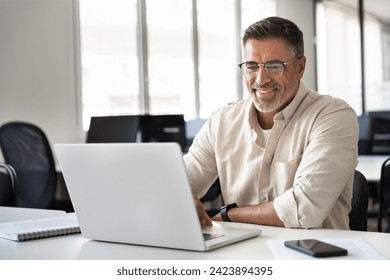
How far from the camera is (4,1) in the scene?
15.8ft

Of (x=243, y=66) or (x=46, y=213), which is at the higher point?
(x=243, y=66)

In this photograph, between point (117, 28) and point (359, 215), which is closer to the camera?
point (359, 215)

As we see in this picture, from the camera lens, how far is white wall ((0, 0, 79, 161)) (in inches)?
190

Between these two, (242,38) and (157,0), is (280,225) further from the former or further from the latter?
(157,0)

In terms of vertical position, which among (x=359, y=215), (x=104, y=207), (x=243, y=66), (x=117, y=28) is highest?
(x=117, y=28)

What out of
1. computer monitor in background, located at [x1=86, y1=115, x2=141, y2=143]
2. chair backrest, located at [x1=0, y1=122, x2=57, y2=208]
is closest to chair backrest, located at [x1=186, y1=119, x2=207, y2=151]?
computer monitor in background, located at [x1=86, y1=115, x2=141, y2=143]

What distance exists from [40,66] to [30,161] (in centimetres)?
148

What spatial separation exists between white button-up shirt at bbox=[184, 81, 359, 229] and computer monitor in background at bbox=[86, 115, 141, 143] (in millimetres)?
2104

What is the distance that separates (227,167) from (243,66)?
0.36 meters

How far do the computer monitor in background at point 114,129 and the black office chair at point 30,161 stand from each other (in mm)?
513

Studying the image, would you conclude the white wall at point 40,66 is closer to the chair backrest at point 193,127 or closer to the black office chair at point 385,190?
the chair backrest at point 193,127

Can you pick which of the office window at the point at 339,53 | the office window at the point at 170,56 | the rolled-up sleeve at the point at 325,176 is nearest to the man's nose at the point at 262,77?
the rolled-up sleeve at the point at 325,176

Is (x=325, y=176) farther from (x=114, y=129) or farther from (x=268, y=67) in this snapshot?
(x=114, y=129)
